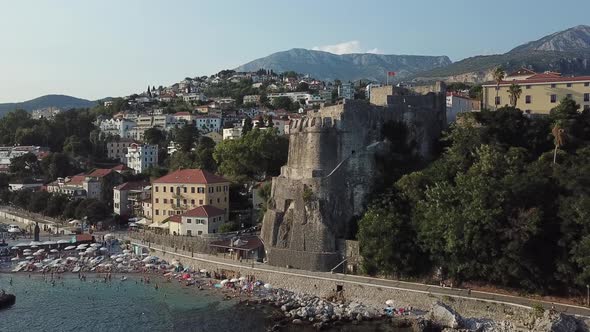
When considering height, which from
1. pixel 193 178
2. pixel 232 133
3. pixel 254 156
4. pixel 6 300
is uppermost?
pixel 232 133

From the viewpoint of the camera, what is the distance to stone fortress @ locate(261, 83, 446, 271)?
3541 centimetres

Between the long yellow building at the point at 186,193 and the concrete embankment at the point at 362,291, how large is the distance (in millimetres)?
8631

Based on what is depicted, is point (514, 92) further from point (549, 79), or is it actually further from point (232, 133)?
point (232, 133)

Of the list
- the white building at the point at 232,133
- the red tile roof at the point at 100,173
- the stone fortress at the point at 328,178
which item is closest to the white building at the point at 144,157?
the white building at the point at 232,133

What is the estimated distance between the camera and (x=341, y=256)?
3481cm

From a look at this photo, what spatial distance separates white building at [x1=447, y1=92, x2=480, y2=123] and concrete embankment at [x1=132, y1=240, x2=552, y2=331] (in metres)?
19.1

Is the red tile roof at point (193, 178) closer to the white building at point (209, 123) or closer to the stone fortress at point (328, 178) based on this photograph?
the stone fortress at point (328, 178)

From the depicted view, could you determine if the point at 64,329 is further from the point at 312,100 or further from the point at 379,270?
the point at 312,100

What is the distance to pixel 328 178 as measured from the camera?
35.8m

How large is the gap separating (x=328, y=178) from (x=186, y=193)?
693 inches

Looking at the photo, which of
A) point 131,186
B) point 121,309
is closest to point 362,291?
point 121,309

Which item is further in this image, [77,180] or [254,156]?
[77,180]

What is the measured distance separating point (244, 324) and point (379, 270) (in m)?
8.57

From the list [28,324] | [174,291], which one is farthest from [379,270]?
[28,324]
